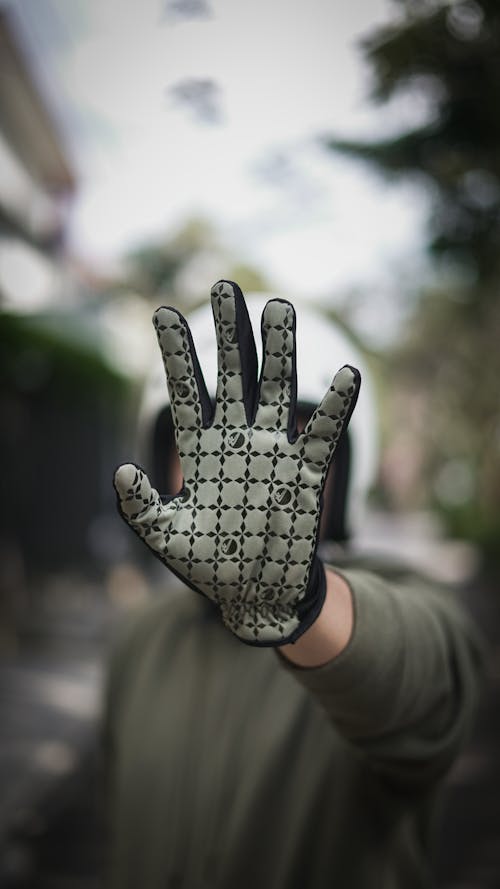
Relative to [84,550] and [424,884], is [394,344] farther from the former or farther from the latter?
[424,884]

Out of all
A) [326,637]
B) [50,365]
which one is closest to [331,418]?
[326,637]

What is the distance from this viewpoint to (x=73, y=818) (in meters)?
3.19

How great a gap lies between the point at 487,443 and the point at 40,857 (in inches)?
293

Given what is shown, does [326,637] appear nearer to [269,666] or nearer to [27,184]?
[269,666]

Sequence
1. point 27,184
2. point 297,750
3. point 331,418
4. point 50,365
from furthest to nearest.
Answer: point 50,365 < point 27,184 < point 297,750 < point 331,418

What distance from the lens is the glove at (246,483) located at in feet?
2.53

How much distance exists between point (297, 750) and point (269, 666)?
0.49 feet

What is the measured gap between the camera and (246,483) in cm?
78

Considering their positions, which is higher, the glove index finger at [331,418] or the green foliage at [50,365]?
the green foliage at [50,365]

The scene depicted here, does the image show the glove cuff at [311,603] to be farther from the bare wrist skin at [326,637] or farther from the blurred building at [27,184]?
the blurred building at [27,184]

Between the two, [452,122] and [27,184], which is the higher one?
[452,122]

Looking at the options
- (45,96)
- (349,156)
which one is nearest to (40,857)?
(45,96)

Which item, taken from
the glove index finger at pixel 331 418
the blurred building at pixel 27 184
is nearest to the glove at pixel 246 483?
the glove index finger at pixel 331 418

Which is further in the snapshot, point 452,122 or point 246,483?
point 452,122
